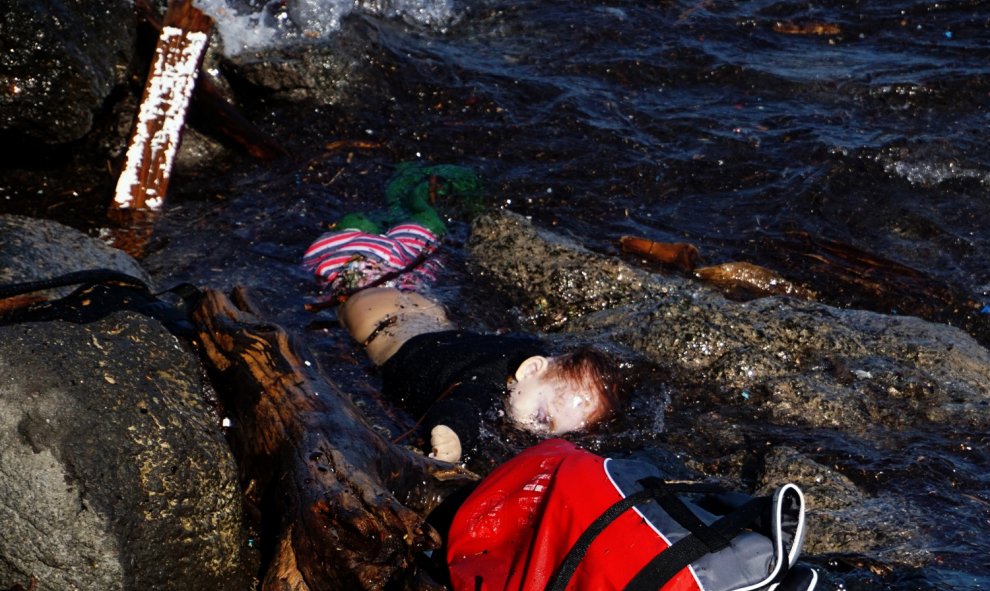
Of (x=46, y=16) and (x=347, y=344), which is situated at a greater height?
(x=46, y=16)

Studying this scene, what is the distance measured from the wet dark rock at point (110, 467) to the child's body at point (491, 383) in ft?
4.06

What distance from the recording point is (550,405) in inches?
182

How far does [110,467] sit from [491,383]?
6.67ft

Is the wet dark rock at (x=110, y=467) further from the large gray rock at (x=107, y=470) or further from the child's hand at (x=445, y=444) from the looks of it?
the child's hand at (x=445, y=444)

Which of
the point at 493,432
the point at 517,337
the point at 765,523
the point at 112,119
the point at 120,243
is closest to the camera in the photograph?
the point at 765,523

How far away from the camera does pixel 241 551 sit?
318 cm

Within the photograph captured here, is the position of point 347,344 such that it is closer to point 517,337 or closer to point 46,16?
point 517,337

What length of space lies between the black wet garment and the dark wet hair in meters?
0.20

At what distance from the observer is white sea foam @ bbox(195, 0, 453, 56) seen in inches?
310

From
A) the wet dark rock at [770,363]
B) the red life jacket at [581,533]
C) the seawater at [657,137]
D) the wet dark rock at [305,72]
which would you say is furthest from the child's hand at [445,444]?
the wet dark rock at [305,72]

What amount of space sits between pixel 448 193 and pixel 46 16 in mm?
2702

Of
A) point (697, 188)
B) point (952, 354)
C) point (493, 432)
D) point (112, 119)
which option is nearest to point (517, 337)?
point (493, 432)

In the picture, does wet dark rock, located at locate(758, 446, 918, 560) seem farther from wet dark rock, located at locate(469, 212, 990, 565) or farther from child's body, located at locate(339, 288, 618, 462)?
child's body, located at locate(339, 288, 618, 462)

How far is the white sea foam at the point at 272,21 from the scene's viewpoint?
787 centimetres
